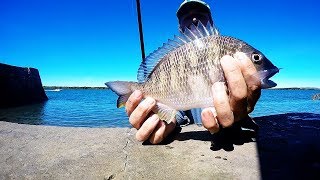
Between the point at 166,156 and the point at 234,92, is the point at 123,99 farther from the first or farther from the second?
the point at 234,92

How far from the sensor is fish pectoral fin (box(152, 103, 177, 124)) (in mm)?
2777

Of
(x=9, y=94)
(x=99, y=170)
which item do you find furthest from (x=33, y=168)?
(x=9, y=94)

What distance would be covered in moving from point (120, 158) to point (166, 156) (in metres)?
0.53

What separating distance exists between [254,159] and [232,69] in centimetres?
106

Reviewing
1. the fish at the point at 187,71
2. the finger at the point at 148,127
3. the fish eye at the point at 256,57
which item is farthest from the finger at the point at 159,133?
the fish eye at the point at 256,57

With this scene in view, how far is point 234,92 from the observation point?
2172 millimetres

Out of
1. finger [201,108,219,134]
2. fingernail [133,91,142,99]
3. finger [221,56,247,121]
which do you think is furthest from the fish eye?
fingernail [133,91,142,99]

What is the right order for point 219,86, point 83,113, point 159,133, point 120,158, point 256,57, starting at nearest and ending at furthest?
point 219,86 → point 256,57 → point 120,158 → point 159,133 → point 83,113

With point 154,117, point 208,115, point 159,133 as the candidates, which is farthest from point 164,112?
point 208,115

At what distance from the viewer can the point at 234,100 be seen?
2201mm

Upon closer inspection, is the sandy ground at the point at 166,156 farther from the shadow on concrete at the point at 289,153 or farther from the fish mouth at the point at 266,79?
the fish mouth at the point at 266,79

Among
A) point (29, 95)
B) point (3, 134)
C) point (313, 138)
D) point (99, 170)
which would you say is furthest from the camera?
point (29, 95)

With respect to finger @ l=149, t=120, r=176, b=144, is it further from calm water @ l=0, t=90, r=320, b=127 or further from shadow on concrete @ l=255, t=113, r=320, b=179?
calm water @ l=0, t=90, r=320, b=127

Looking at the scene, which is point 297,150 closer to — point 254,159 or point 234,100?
point 254,159
